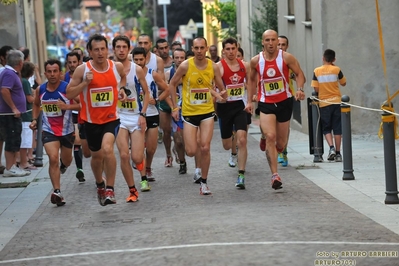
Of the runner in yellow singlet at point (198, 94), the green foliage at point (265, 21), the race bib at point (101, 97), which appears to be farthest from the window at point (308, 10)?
the race bib at point (101, 97)

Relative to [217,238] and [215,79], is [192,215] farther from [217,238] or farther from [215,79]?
[215,79]

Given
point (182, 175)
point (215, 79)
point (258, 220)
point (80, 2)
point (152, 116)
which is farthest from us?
point (80, 2)

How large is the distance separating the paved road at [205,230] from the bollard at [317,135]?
211 cm

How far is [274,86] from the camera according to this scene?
1345 cm

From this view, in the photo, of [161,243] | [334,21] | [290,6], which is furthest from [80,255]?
[290,6]

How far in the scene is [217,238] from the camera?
938 centimetres

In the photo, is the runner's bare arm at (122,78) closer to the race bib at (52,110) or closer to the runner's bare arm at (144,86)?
the runner's bare arm at (144,86)

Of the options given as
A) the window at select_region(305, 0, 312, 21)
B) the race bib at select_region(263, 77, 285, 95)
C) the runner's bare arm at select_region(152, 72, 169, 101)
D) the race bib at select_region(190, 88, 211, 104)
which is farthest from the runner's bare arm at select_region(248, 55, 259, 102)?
the window at select_region(305, 0, 312, 21)

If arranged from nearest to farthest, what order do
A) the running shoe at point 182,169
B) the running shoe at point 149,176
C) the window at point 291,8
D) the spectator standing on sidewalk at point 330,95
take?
the running shoe at point 149,176
the running shoe at point 182,169
the spectator standing on sidewalk at point 330,95
the window at point 291,8

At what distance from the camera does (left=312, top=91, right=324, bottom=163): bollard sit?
16.6m

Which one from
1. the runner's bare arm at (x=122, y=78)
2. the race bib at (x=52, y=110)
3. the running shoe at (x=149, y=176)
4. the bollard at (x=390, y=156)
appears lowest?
the running shoe at (x=149, y=176)

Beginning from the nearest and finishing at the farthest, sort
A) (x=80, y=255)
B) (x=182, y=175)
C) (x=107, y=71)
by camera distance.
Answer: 1. (x=80, y=255)
2. (x=107, y=71)
3. (x=182, y=175)

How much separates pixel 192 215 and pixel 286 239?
2.22 m

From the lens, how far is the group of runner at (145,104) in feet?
39.6
